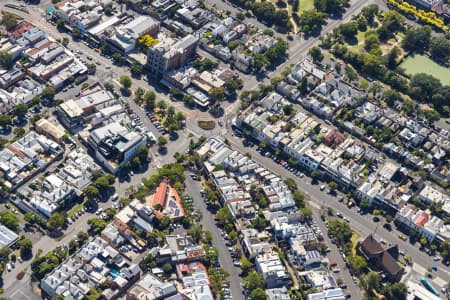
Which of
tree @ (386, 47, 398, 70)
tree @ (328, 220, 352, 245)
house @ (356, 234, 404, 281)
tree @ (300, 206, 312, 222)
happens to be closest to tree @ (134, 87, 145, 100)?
tree @ (300, 206, 312, 222)

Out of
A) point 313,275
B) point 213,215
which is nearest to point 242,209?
point 213,215

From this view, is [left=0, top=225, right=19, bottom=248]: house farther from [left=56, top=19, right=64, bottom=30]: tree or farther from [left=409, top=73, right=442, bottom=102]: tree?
[left=409, top=73, right=442, bottom=102]: tree

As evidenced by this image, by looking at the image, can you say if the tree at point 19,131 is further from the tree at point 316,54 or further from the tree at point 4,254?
the tree at point 316,54

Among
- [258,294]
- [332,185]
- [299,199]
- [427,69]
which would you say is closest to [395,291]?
[258,294]

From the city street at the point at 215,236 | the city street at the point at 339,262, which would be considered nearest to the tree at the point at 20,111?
the city street at the point at 215,236

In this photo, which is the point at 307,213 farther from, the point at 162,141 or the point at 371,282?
the point at 162,141
